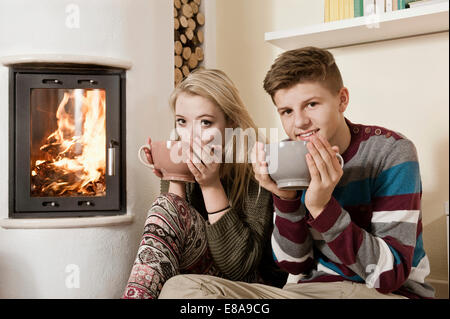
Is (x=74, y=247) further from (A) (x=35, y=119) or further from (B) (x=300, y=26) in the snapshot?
(B) (x=300, y=26)

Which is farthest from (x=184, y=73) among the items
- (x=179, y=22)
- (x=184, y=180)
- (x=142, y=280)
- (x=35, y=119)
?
(x=142, y=280)

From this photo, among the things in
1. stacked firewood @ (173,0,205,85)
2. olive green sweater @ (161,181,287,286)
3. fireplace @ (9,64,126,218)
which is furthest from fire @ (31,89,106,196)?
olive green sweater @ (161,181,287,286)

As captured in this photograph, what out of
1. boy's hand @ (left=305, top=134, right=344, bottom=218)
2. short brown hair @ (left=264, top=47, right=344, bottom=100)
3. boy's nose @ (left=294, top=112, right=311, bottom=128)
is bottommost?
boy's hand @ (left=305, top=134, right=344, bottom=218)

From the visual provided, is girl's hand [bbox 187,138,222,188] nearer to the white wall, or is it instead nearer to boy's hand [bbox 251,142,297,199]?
boy's hand [bbox 251,142,297,199]

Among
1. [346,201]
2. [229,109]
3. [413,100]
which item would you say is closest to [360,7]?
[413,100]

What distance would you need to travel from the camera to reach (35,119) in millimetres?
1518

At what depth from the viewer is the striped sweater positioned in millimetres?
873

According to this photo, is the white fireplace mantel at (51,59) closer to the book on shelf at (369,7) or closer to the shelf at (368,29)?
the shelf at (368,29)

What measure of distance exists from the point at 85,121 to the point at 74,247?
378 mm

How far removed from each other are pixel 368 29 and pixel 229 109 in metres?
0.43

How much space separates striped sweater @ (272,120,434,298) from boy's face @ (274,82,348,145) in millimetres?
59

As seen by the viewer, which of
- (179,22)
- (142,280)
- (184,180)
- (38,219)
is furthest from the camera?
(179,22)

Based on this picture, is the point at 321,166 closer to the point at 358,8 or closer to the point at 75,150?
the point at 358,8
